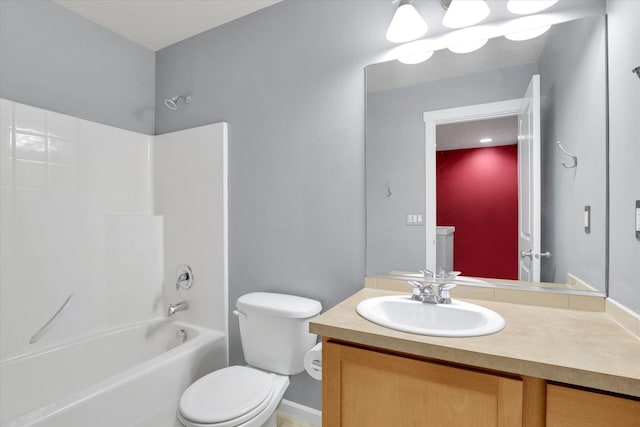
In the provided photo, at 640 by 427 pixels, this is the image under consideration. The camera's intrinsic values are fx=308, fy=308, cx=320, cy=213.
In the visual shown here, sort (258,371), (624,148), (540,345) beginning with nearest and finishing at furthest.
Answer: (540,345)
(624,148)
(258,371)

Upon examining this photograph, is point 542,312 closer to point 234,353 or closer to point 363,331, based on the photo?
point 363,331

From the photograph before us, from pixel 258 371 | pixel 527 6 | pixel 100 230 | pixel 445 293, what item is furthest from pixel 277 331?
pixel 527 6

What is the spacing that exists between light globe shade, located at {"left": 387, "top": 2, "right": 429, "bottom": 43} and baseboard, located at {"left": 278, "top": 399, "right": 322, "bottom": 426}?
6.69 ft

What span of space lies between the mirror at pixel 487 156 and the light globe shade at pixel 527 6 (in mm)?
97

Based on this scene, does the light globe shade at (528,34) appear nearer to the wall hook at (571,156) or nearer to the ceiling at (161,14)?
the wall hook at (571,156)

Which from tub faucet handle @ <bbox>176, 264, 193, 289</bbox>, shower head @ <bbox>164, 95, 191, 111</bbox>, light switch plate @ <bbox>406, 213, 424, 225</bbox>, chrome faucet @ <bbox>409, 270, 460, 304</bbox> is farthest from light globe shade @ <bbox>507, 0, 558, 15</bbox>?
tub faucet handle @ <bbox>176, 264, 193, 289</bbox>

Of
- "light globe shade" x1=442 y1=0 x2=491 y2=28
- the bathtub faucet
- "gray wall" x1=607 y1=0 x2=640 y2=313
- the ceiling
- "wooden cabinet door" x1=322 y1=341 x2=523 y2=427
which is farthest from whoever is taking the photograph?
the bathtub faucet

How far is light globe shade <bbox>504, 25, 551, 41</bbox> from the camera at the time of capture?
126 cm

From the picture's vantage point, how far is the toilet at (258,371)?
1.27 metres

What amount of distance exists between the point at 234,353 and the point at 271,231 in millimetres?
862

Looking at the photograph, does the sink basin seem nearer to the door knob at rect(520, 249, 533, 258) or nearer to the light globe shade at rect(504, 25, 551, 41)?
the door knob at rect(520, 249, 533, 258)

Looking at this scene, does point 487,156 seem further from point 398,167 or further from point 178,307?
point 178,307

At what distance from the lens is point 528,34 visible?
4.21 feet

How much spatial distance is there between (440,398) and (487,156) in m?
1.02
